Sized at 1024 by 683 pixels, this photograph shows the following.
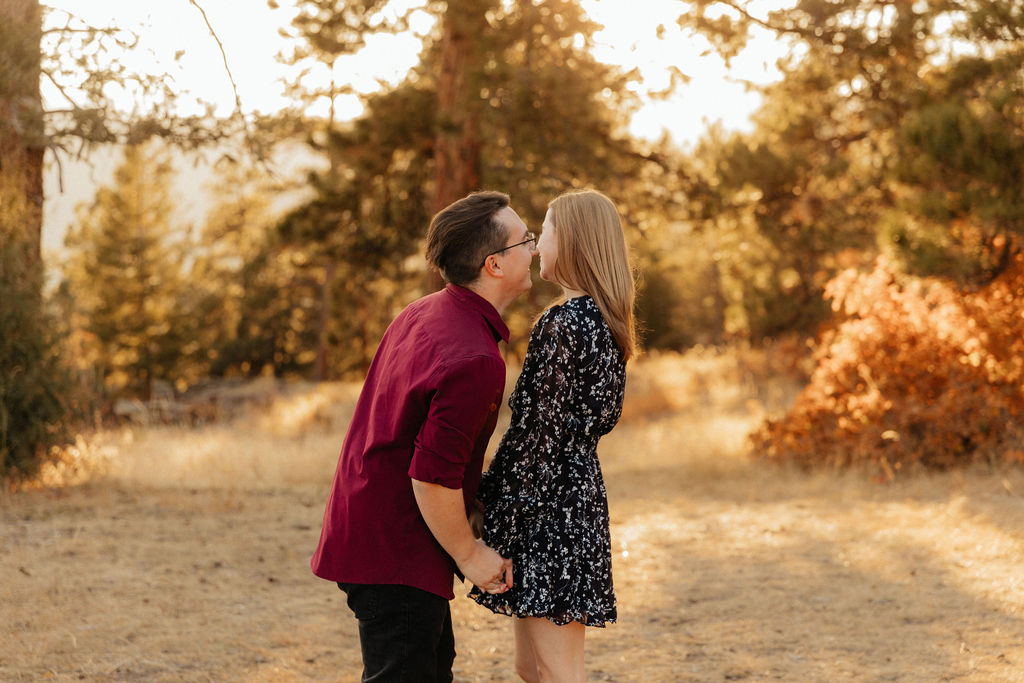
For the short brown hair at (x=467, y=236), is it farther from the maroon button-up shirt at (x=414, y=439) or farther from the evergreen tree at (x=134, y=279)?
the evergreen tree at (x=134, y=279)

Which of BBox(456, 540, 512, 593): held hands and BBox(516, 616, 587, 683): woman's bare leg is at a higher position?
BBox(456, 540, 512, 593): held hands

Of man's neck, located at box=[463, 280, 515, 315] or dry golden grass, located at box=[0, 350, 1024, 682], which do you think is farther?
dry golden grass, located at box=[0, 350, 1024, 682]

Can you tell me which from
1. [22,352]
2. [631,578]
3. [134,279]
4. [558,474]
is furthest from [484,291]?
[134,279]

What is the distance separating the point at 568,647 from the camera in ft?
9.21

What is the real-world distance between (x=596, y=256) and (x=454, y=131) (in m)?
8.43

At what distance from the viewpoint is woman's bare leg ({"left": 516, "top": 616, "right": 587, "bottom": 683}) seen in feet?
9.13

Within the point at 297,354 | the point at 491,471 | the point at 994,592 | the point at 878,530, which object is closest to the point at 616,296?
the point at 491,471

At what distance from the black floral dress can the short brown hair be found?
10.5 inches

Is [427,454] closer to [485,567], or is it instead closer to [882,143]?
[485,567]

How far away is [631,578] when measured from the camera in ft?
20.5

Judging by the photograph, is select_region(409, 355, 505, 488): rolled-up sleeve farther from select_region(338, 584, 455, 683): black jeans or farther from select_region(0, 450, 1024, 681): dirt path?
select_region(0, 450, 1024, 681): dirt path

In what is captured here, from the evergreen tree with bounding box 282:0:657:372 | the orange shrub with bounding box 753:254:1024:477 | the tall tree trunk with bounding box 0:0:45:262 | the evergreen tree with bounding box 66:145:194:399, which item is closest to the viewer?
the tall tree trunk with bounding box 0:0:45:262

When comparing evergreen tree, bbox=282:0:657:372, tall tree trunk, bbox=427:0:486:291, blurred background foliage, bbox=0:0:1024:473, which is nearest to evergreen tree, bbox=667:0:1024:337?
blurred background foliage, bbox=0:0:1024:473

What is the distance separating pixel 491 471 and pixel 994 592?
3908 millimetres
